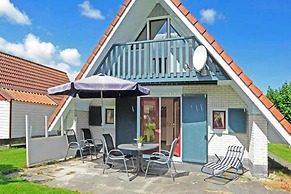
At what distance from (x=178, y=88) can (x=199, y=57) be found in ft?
7.09

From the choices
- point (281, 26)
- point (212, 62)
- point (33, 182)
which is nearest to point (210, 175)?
point (212, 62)

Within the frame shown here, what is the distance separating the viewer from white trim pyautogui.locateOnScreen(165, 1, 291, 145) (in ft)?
26.1

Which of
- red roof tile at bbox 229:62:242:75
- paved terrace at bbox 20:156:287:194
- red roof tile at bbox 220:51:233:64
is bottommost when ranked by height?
paved terrace at bbox 20:156:287:194

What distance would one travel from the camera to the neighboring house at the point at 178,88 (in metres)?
9.00

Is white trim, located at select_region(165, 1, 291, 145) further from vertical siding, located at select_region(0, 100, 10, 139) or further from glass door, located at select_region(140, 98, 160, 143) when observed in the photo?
vertical siding, located at select_region(0, 100, 10, 139)

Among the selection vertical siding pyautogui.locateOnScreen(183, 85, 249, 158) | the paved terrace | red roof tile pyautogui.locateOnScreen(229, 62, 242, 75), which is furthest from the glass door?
red roof tile pyautogui.locateOnScreen(229, 62, 242, 75)

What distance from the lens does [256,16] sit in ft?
61.6

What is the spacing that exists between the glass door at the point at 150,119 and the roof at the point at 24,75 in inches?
447

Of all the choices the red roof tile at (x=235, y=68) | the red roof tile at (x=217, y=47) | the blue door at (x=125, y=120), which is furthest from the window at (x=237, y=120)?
the blue door at (x=125, y=120)

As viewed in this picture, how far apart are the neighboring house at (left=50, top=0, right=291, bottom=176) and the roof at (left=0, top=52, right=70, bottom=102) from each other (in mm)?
9121

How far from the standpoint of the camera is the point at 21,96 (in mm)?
18266

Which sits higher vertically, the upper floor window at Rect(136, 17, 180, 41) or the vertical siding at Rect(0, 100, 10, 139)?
the upper floor window at Rect(136, 17, 180, 41)

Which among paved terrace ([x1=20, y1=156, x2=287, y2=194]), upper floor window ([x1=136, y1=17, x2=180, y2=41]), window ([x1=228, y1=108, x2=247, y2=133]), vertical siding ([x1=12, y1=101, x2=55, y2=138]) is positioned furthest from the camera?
vertical siding ([x1=12, y1=101, x2=55, y2=138])

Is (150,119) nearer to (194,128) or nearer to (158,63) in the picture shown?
(194,128)
